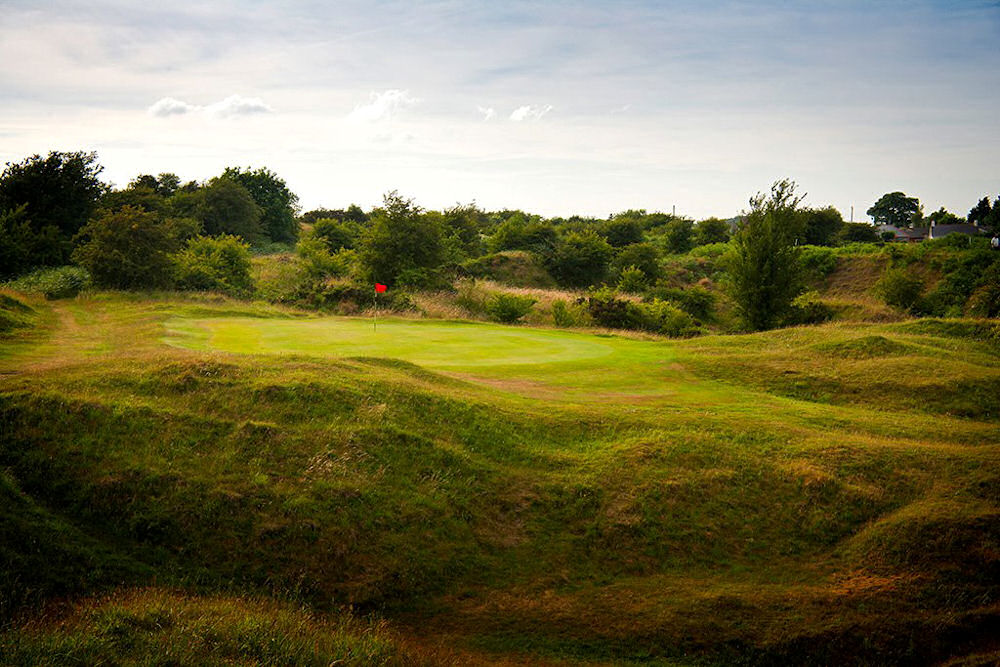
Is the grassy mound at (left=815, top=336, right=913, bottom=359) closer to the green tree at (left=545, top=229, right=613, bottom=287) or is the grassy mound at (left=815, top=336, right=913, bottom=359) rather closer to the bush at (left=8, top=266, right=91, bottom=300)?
the green tree at (left=545, top=229, right=613, bottom=287)

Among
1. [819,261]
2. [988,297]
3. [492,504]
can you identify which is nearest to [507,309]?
[492,504]

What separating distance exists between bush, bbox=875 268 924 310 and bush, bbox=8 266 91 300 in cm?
4942

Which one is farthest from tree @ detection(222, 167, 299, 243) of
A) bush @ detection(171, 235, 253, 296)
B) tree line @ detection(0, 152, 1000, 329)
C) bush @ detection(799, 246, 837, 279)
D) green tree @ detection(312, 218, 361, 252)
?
bush @ detection(799, 246, 837, 279)

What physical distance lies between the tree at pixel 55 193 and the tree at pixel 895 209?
11696cm

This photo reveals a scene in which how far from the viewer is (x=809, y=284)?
2188 inches

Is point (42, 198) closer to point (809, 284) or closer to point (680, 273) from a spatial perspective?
point (680, 273)

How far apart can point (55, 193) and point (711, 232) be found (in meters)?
62.7

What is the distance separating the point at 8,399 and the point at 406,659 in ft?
28.6

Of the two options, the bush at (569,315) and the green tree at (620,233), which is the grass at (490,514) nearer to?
the bush at (569,315)

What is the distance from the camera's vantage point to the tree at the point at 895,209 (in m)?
114

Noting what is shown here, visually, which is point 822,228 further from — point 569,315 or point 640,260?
point 569,315

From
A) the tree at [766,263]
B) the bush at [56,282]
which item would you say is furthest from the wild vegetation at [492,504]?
the bush at [56,282]

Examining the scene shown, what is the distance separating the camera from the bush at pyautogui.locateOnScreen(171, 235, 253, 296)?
41.1m

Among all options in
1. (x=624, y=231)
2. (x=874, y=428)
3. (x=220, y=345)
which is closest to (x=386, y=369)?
(x=220, y=345)
